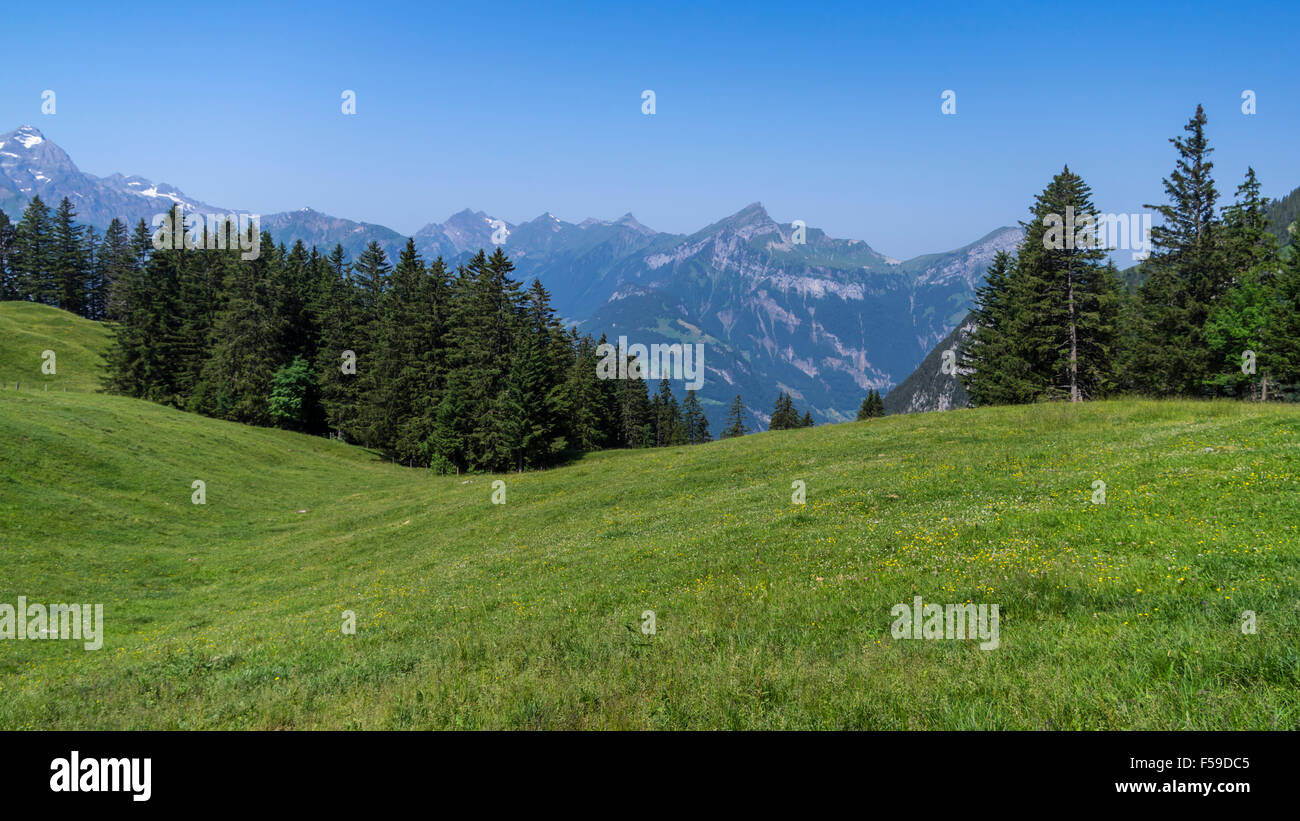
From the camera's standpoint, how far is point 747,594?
1105 centimetres

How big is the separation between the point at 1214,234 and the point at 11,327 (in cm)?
13066

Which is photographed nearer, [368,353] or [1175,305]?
[1175,305]

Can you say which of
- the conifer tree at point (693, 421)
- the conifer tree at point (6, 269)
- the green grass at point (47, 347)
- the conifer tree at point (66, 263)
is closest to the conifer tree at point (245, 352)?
the green grass at point (47, 347)

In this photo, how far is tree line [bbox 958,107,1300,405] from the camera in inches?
1713

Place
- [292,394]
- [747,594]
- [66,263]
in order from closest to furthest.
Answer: [747,594] < [292,394] < [66,263]

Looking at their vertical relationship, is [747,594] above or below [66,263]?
below

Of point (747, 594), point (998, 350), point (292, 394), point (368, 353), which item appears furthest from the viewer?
point (368, 353)

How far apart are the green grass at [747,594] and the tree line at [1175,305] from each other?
678 inches

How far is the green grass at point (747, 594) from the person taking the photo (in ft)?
19.1

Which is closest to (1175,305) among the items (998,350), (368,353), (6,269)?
(998,350)

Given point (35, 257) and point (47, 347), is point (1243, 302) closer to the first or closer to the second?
point (47, 347)

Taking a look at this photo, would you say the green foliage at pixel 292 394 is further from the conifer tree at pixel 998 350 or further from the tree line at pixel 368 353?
the conifer tree at pixel 998 350

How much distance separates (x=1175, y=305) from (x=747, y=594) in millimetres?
59073
